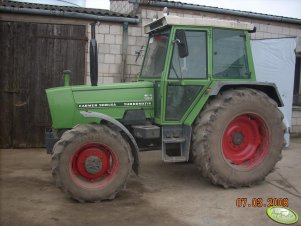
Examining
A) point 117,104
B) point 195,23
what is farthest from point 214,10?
point 117,104

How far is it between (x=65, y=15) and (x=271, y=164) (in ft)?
16.3

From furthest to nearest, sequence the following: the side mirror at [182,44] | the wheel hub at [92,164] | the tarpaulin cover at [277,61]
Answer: the tarpaulin cover at [277,61] < the side mirror at [182,44] < the wheel hub at [92,164]

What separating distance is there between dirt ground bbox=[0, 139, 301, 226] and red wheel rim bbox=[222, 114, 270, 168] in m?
0.41

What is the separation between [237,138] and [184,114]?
845mm

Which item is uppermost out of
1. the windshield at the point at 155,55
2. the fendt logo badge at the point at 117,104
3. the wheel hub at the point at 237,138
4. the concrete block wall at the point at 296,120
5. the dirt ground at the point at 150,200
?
the windshield at the point at 155,55

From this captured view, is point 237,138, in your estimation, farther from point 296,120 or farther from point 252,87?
point 296,120

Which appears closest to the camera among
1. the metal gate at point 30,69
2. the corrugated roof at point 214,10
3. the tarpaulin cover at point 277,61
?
the metal gate at point 30,69

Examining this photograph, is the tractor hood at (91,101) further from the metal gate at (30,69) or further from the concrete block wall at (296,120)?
the concrete block wall at (296,120)

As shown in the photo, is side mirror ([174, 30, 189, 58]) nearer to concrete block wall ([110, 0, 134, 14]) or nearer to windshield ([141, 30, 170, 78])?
windshield ([141, 30, 170, 78])

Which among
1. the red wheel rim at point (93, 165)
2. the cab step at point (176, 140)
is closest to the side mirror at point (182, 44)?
the cab step at point (176, 140)

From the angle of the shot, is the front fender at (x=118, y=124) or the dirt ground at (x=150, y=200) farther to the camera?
the front fender at (x=118, y=124)

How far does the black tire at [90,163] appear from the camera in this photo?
436 cm

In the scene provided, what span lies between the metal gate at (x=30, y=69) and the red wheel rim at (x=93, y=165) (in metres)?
3.53
